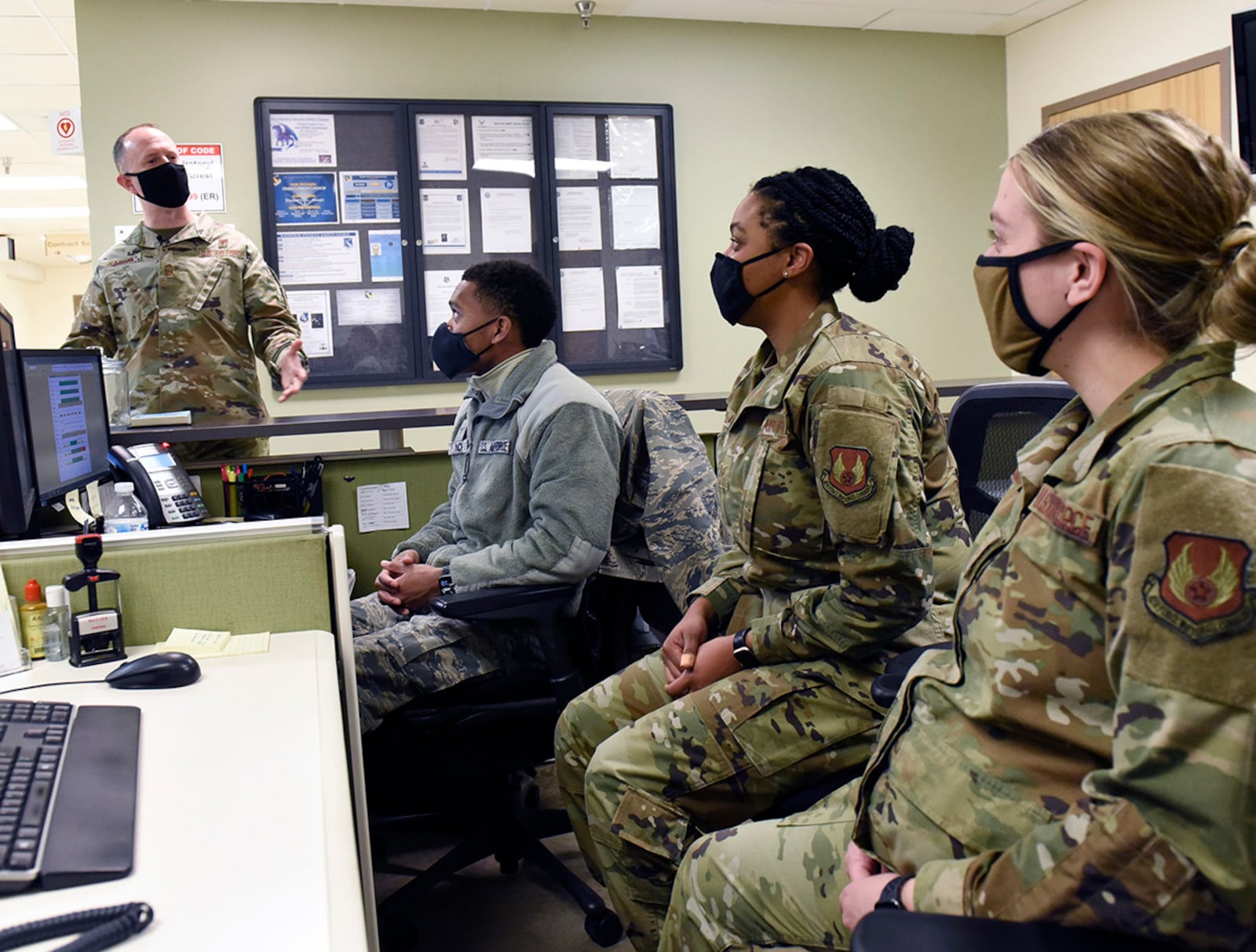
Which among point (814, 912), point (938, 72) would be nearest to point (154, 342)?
point (814, 912)

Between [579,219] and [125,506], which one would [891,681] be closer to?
[125,506]

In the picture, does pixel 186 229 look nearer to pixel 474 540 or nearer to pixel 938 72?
pixel 474 540

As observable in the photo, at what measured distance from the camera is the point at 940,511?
149cm

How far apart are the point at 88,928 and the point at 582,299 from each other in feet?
12.9

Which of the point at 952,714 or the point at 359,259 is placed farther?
the point at 359,259

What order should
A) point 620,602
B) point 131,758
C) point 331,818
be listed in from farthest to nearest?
point 620,602, point 131,758, point 331,818

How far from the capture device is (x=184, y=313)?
3.06m

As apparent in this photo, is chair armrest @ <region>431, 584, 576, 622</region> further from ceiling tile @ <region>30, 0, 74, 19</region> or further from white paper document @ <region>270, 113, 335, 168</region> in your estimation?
ceiling tile @ <region>30, 0, 74, 19</region>

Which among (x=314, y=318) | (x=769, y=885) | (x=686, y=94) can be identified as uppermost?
(x=686, y=94)

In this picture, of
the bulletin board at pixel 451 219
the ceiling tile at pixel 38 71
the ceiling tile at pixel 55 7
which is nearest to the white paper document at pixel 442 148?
the bulletin board at pixel 451 219

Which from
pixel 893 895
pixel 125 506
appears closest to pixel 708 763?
pixel 893 895

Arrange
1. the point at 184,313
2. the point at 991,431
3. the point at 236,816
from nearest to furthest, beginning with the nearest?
1. the point at 236,816
2. the point at 991,431
3. the point at 184,313

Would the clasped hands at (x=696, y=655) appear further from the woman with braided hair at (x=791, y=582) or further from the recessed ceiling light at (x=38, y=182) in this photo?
the recessed ceiling light at (x=38, y=182)

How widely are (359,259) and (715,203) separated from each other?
1616mm
